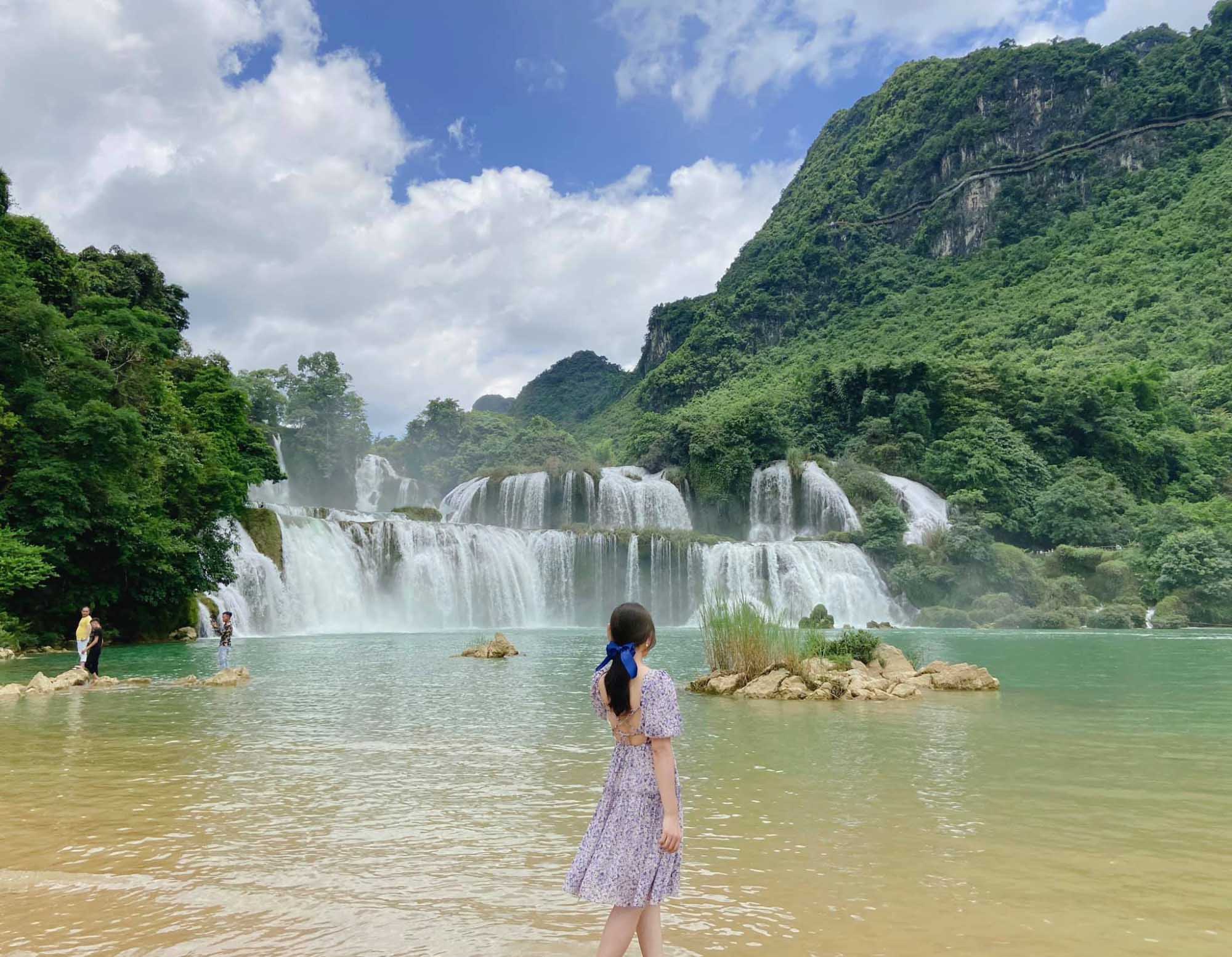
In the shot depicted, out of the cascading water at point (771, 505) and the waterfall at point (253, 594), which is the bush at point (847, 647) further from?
the cascading water at point (771, 505)

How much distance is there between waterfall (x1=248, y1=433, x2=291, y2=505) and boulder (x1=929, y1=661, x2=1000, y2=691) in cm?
4312

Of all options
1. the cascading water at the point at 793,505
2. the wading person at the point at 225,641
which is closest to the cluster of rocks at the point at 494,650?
the wading person at the point at 225,641

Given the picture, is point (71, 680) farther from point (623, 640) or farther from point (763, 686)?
point (623, 640)

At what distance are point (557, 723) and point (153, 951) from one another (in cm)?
593

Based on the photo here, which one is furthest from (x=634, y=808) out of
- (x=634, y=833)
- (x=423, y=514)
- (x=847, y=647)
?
(x=423, y=514)

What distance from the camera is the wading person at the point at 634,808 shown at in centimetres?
285

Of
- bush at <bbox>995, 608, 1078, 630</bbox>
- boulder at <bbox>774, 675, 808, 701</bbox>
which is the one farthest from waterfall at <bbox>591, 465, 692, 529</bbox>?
boulder at <bbox>774, 675, 808, 701</bbox>

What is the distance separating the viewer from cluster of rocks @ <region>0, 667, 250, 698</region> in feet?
38.6

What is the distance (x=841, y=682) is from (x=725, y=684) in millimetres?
1634

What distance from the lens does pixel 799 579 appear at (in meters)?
33.7

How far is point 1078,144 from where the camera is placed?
8612cm

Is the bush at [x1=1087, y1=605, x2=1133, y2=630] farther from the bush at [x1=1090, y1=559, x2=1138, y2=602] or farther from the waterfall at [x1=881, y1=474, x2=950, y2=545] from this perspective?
the waterfall at [x1=881, y1=474, x2=950, y2=545]

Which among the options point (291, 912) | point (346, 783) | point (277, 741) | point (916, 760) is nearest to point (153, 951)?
point (291, 912)

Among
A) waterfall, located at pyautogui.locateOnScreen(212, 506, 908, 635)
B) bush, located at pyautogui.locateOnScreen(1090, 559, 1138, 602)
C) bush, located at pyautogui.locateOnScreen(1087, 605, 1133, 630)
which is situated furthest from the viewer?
bush, located at pyautogui.locateOnScreen(1090, 559, 1138, 602)
